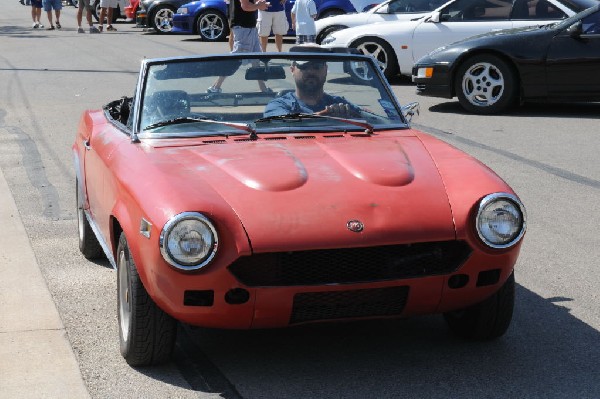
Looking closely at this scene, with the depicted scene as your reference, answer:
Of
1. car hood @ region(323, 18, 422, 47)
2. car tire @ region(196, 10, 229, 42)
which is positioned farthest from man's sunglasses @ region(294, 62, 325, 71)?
car tire @ region(196, 10, 229, 42)

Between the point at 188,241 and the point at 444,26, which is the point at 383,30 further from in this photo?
the point at 188,241

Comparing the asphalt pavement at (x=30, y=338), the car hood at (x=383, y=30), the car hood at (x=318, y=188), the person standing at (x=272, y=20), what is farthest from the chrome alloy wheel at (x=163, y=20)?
the car hood at (x=318, y=188)

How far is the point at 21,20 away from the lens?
111 ft

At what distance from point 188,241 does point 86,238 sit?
8.06 ft

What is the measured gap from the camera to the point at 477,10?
1513 cm

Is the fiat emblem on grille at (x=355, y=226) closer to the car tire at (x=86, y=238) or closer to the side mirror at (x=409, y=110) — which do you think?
the side mirror at (x=409, y=110)

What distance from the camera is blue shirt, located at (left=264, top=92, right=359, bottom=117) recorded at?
5738mm

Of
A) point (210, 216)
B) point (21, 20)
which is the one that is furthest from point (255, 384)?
point (21, 20)

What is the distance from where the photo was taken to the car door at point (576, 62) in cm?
1260

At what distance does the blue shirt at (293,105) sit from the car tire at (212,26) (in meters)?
18.4

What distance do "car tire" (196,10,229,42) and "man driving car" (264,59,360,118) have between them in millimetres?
18205

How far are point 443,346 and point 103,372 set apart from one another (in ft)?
5.05

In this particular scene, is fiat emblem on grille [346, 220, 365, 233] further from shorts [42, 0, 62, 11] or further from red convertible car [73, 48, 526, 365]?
shorts [42, 0, 62, 11]

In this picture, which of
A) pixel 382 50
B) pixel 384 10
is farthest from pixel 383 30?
pixel 384 10
